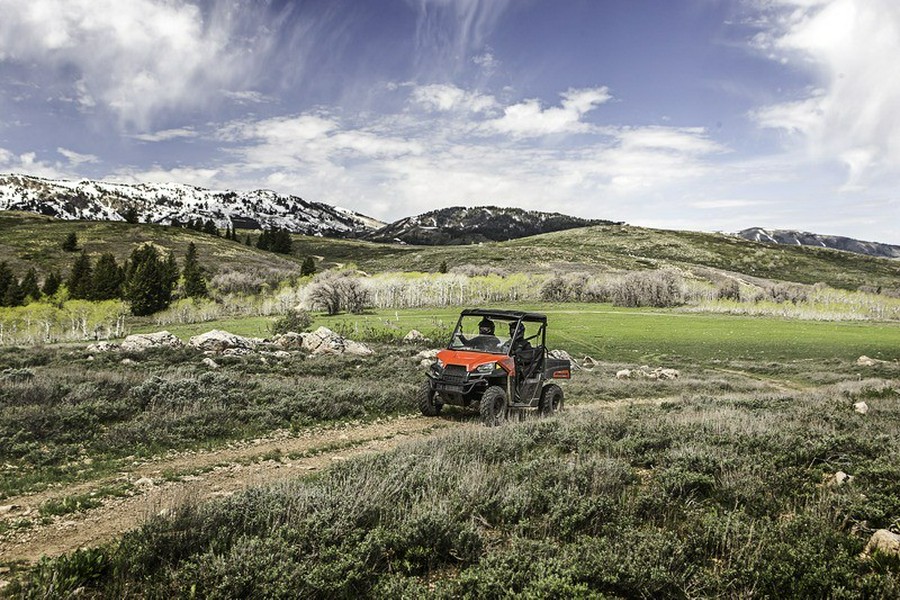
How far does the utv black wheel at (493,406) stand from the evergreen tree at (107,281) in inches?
3490

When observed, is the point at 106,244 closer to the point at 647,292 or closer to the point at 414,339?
the point at 414,339

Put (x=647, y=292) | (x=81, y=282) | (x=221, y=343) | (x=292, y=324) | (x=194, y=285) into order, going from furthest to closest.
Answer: (x=194, y=285), (x=647, y=292), (x=81, y=282), (x=292, y=324), (x=221, y=343)

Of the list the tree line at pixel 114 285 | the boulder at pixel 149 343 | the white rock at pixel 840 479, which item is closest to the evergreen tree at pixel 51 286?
the tree line at pixel 114 285

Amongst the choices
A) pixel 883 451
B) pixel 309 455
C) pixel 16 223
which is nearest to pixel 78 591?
pixel 309 455

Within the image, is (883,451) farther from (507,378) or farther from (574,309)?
(574,309)

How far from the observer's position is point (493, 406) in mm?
12609

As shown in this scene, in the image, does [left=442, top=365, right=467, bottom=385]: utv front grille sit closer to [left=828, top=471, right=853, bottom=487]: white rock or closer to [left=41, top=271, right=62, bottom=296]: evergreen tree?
[left=828, top=471, right=853, bottom=487]: white rock

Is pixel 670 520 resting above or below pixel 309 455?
above

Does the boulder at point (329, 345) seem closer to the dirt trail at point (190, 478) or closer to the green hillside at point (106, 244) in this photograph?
the dirt trail at point (190, 478)

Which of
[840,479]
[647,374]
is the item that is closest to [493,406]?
[840,479]

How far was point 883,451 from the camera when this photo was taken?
8.45 metres

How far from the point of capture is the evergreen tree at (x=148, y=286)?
8131 cm

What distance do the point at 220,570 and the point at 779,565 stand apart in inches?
208

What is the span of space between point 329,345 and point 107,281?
72822 millimetres
